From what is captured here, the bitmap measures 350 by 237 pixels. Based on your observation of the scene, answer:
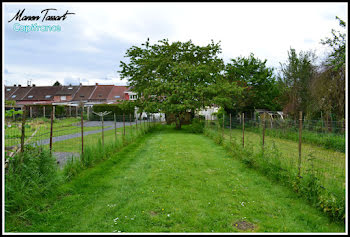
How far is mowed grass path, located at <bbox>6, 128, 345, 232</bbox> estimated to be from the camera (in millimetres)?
4094

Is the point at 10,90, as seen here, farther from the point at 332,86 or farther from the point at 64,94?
the point at 332,86

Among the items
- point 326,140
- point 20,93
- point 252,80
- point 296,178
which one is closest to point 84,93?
point 20,93

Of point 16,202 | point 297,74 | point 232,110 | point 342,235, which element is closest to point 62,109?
point 232,110

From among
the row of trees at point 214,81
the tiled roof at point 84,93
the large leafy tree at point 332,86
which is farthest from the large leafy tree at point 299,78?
the tiled roof at point 84,93

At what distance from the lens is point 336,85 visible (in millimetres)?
17719

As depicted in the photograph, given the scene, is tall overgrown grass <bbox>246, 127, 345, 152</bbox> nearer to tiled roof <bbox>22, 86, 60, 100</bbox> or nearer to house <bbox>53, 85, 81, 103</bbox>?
house <bbox>53, 85, 81, 103</bbox>

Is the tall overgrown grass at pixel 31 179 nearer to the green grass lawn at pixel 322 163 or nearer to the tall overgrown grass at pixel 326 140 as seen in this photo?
the green grass lawn at pixel 322 163

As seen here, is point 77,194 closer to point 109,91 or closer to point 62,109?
point 62,109

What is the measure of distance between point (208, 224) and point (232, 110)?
26414mm

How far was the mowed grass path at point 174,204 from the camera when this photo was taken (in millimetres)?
4094

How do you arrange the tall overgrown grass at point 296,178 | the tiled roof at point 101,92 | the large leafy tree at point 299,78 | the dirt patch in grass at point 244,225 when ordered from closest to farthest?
1. the dirt patch in grass at point 244,225
2. the tall overgrown grass at point 296,178
3. the large leafy tree at point 299,78
4. the tiled roof at point 101,92

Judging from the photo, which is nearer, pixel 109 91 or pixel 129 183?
pixel 129 183

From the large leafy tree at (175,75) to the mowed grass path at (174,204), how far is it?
1418cm

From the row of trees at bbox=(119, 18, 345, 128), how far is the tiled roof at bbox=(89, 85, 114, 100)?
31.2 metres
